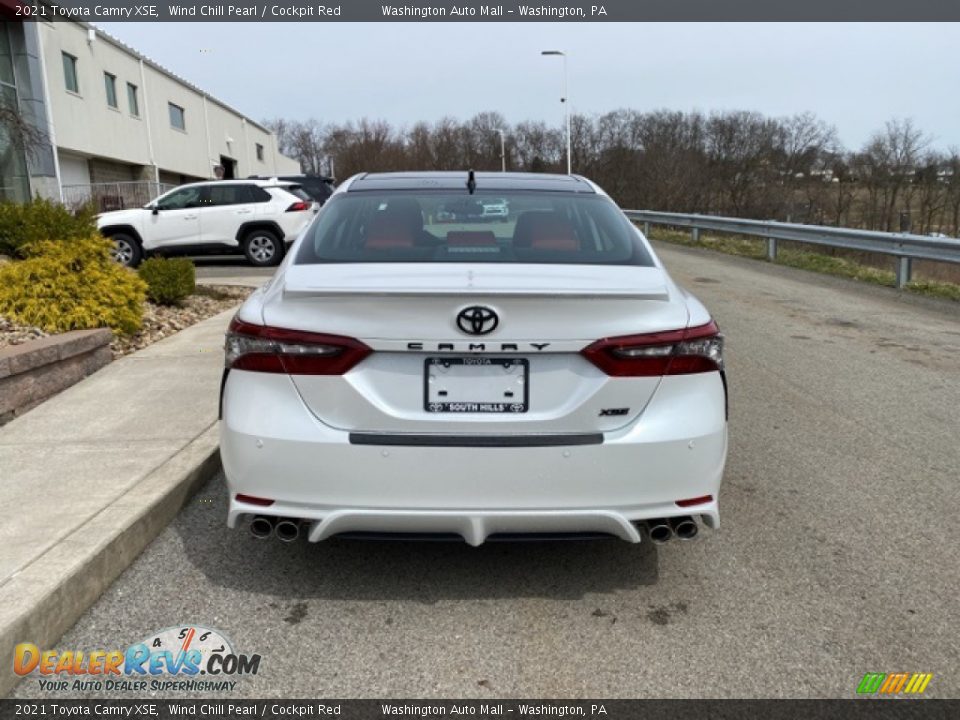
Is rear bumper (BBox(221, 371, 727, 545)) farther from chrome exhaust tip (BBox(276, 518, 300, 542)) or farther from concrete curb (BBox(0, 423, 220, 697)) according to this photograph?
concrete curb (BBox(0, 423, 220, 697))

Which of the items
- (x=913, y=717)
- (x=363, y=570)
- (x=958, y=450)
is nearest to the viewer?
(x=913, y=717)

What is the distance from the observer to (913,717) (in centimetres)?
247

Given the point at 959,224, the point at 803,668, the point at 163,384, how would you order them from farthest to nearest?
the point at 959,224 → the point at 163,384 → the point at 803,668

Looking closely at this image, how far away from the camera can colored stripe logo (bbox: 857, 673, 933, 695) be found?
2598 millimetres

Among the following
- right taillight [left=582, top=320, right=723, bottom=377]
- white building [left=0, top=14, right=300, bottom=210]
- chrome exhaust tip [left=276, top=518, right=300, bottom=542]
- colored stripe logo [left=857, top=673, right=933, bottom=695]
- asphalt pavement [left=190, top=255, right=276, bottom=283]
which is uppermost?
white building [left=0, top=14, right=300, bottom=210]

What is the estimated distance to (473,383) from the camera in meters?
2.84

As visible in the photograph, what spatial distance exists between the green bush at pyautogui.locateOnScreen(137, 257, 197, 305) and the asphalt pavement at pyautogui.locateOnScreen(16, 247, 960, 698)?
18.2 feet

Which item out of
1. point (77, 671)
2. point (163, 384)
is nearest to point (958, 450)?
point (77, 671)

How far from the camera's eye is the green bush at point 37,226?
7.62 metres

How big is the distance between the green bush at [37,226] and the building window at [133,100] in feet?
93.4

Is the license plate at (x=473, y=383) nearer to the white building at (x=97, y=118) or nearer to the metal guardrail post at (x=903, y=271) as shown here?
the metal guardrail post at (x=903, y=271)

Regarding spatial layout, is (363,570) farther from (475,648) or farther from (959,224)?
(959,224)

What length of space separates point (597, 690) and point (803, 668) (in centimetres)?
73

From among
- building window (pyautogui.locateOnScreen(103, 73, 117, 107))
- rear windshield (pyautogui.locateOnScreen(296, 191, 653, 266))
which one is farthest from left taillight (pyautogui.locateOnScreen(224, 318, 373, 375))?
building window (pyautogui.locateOnScreen(103, 73, 117, 107))
